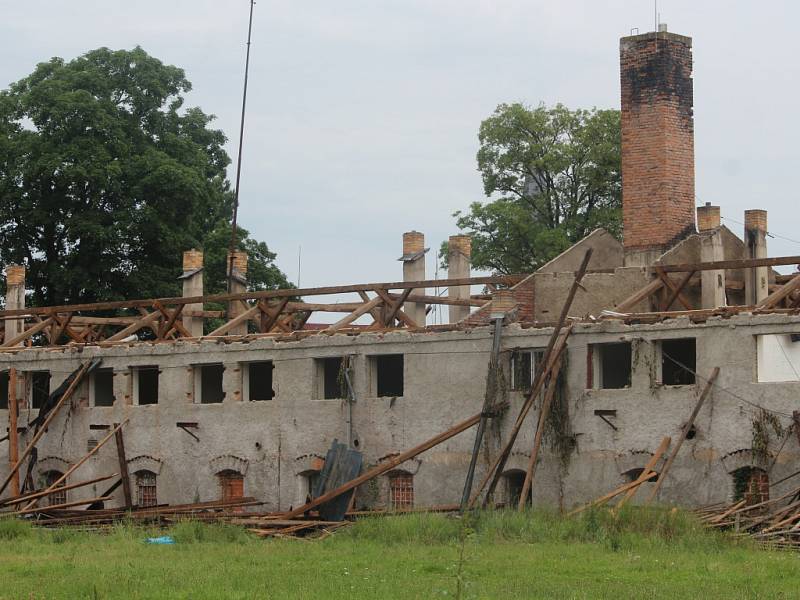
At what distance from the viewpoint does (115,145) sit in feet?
155

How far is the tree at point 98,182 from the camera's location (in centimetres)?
4678

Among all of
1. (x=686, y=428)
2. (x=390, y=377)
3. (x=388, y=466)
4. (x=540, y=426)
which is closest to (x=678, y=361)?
(x=686, y=428)

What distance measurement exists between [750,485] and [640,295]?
4331mm

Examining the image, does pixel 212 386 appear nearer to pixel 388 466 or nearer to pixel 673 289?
pixel 388 466

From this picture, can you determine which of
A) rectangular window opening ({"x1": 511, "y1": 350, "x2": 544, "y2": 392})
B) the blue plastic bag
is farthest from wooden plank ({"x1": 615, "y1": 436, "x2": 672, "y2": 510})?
the blue plastic bag

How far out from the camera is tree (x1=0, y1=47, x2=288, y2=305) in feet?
153

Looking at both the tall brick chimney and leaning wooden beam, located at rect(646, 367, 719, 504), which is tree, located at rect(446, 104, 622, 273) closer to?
the tall brick chimney

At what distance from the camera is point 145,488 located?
33156 millimetres

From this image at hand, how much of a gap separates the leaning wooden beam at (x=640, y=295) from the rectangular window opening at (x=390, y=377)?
5.29 meters

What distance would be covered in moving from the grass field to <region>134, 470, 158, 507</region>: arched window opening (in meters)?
5.58

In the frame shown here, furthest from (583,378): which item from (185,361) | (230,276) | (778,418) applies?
(230,276)

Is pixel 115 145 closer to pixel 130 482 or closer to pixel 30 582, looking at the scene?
pixel 130 482

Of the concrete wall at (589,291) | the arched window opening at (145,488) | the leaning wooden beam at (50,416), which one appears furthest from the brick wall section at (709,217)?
the leaning wooden beam at (50,416)

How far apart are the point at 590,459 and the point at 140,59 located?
27.5 meters
